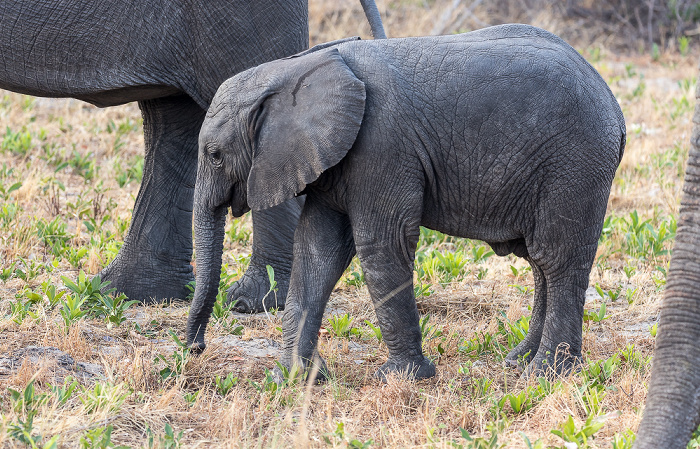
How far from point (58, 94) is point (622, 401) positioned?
10.9 feet

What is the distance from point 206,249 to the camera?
4355mm

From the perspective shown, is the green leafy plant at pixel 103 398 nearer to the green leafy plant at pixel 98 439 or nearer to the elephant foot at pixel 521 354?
the green leafy plant at pixel 98 439

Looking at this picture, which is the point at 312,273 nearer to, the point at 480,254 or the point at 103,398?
the point at 103,398

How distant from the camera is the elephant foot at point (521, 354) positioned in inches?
179

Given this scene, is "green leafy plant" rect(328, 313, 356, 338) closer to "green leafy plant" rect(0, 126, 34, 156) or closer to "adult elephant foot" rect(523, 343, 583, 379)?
"adult elephant foot" rect(523, 343, 583, 379)

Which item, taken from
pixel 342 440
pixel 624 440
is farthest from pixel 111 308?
pixel 624 440

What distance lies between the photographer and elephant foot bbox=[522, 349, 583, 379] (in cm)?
427

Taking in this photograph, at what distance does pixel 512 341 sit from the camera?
15.6 feet

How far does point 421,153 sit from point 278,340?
58.2 inches

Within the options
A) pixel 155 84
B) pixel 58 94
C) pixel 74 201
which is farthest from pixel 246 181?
pixel 74 201

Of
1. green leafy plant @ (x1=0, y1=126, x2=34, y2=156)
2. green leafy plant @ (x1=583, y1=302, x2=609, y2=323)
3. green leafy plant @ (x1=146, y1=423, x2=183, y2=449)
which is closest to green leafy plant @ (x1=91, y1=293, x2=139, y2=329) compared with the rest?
green leafy plant @ (x1=146, y1=423, x2=183, y2=449)

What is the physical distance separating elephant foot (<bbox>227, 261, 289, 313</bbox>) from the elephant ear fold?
1315 mm

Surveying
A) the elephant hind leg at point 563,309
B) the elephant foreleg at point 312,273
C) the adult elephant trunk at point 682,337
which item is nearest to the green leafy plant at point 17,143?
the elephant foreleg at point 312,273

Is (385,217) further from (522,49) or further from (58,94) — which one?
(58,94)
